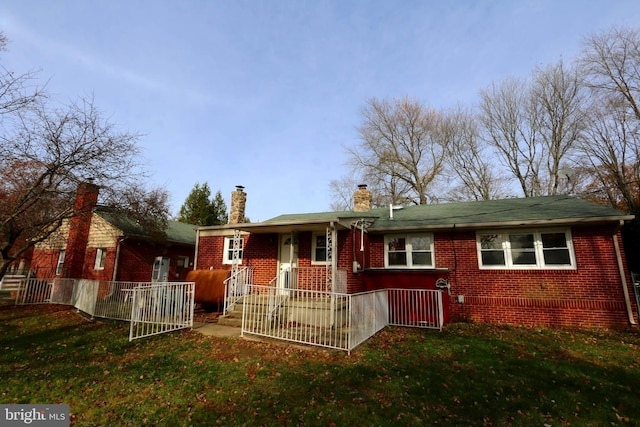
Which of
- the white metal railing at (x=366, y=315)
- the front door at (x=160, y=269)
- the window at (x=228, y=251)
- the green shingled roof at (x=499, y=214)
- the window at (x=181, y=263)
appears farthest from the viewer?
the window at (x=181, y=263)

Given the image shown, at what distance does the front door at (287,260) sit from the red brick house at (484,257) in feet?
0.14

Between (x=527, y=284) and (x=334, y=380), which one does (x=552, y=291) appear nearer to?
(x=527, y=284)

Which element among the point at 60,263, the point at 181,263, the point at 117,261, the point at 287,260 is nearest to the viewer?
the point at 287,260

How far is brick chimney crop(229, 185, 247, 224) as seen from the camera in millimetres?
15070

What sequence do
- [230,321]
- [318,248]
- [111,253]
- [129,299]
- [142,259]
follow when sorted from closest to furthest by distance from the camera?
[230,321], [129,299], [318,248], [111,253], [142,259]

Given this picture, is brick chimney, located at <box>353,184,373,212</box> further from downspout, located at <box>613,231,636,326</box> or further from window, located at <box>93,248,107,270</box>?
window, located at <box>93,248,107,270</box>

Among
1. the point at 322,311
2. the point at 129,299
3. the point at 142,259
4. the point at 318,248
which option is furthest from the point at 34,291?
the point at 322,311

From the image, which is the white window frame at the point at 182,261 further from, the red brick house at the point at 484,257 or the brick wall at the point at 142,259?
the red brick house at the point at 484,257

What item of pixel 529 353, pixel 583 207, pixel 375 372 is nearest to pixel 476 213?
pixel 583 207

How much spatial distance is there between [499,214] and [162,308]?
11.8m

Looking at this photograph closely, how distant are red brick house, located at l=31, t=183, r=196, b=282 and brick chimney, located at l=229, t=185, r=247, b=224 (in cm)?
279

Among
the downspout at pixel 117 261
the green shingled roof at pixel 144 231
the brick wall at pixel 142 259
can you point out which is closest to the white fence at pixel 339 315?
the green shingled roof at pixel 144 231

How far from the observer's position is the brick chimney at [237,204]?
15070 millimetres

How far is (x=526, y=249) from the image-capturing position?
33.1ft
